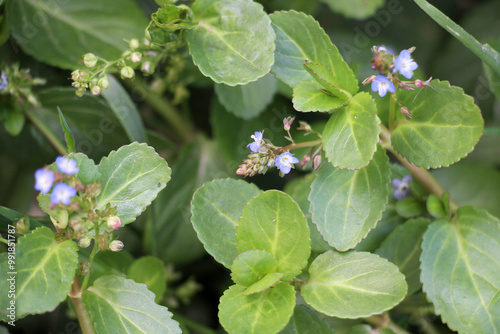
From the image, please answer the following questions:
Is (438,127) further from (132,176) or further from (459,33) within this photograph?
(132,176)

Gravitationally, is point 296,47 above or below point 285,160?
above

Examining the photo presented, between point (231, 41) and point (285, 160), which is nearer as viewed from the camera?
point (285, 160)

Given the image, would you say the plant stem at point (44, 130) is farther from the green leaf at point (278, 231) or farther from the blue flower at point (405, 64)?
the blue flower at point (405, 64)

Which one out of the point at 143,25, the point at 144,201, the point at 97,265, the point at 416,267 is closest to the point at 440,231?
the point at 416,267

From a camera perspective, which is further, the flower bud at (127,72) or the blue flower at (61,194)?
the flower bud at (127,72)

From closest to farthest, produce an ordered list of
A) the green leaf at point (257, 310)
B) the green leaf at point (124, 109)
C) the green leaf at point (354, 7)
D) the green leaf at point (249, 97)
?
the green leaf at point (257, 310)
the green leaf at point (124, 109)
the green leaf at point (249, 97)
the green leaf at point (354, 7)

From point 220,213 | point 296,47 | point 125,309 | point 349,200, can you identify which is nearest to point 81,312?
point 125,309

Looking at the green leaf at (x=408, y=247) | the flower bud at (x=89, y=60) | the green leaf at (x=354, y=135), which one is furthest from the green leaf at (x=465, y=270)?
the flower bud at (x=89, y=60)
